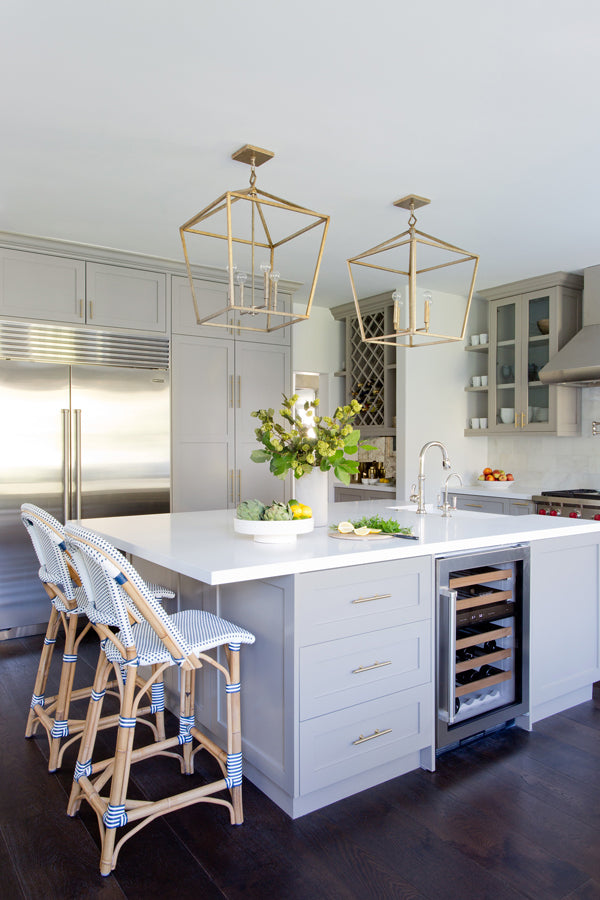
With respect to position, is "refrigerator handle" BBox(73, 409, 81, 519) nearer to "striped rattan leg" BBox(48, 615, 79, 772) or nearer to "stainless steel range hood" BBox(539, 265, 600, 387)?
"striped rattan leg" BBox(48, 615, 79, 772)

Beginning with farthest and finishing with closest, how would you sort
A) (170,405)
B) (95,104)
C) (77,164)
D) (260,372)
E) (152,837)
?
1. (260,372)
2. (170,405)
3. (77,164)
4. (95,104)
5. (152,837)

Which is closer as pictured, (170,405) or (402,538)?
(402,538)

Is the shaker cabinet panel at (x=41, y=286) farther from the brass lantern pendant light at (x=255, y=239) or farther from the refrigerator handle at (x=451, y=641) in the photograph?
the refrigerator handle at (x=451, y=641)

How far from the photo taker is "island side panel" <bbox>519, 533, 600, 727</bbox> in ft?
8.93

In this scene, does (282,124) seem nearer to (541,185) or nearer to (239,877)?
(541,185)

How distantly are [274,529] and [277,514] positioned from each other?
2.9 inches

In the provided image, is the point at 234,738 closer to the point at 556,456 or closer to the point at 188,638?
the point at 188,638

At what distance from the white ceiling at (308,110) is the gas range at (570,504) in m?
1.79

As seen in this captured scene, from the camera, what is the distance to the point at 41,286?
4.02 meters

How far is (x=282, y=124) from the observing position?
257 centimetres

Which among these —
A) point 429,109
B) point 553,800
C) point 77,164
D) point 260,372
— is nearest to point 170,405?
point 260,372

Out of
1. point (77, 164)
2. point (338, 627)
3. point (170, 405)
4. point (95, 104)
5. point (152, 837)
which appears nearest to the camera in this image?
point (152, 837)

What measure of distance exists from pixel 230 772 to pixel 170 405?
2.91 meters

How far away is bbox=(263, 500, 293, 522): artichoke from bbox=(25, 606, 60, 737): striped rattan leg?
917 millimetres
